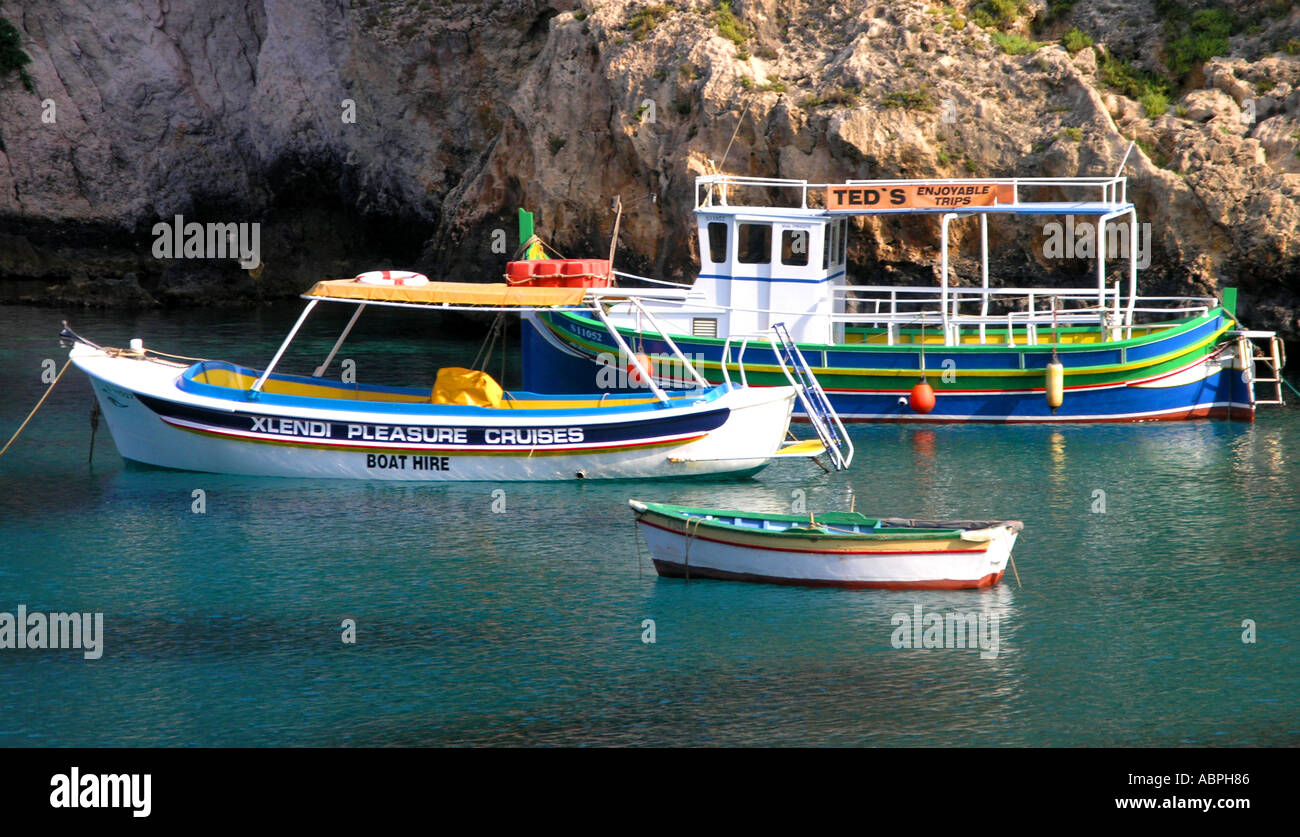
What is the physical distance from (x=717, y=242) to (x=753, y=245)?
2.45 ft

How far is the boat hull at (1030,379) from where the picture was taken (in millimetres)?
25984

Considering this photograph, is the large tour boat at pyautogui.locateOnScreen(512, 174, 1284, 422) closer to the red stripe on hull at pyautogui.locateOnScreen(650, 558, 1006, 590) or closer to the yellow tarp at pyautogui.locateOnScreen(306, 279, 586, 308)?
the yellow tarp at pyautogui.locateOnScreen(306, 279, 586, 308)

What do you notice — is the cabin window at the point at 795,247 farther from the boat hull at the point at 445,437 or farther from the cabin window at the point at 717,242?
the boat hull at the point at 445,437

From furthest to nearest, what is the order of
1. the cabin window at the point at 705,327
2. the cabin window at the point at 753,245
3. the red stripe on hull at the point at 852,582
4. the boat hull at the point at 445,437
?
1. the cabin window at the point at 753,245
2. the cabin window at the point at 705,327
3. the boat hull at the point at 445,437
4. the red stripe on hull at the point at 852,582

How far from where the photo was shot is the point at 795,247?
27453 millimetres

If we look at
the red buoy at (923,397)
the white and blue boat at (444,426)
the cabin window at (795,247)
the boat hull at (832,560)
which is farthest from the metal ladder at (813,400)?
the boat hull at (832,560)

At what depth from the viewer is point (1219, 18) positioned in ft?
116

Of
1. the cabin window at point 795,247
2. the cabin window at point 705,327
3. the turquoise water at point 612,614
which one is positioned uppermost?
the cabin window at point 795,247

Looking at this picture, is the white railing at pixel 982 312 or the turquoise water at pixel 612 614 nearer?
the turquoise water at pixel 612 614

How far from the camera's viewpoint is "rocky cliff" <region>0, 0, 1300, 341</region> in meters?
32.8

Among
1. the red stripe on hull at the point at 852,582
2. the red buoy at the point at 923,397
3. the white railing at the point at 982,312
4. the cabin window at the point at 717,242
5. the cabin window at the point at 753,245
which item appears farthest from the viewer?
the cabin window at the point at 717,242

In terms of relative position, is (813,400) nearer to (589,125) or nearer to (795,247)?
(795,247)

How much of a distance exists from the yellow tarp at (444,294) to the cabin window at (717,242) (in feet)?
21.2

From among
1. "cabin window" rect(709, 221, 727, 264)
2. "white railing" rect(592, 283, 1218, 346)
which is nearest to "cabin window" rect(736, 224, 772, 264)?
"cabin window" rect(709, 221, 727, 264)
